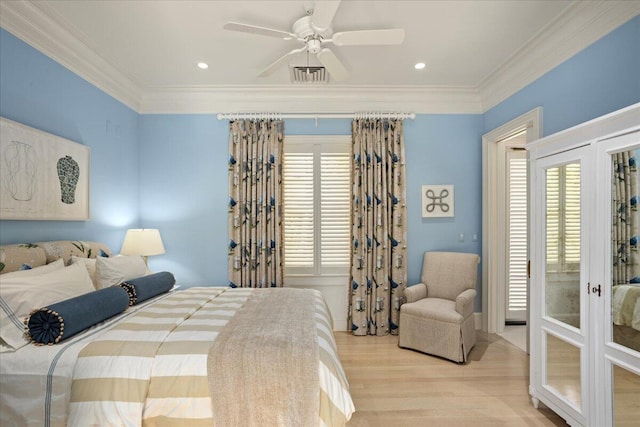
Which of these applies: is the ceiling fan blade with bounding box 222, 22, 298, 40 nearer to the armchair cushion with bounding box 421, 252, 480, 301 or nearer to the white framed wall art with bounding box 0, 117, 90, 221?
the white framed wall art with bounding box 0, 117, 90, 221

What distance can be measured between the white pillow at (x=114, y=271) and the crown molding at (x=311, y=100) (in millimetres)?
2091

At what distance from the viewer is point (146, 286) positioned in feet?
8.43

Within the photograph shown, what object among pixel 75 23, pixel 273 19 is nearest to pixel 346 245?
pixel 273 19

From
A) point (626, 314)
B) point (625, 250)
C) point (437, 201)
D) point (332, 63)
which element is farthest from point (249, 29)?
point (437, 201)

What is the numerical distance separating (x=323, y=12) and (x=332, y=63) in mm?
551

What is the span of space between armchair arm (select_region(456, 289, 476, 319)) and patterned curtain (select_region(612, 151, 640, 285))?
4.93 ft

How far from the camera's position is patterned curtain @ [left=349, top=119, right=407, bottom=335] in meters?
3.85

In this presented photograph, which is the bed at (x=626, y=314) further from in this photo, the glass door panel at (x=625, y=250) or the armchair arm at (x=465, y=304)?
the armchair arm at (x=465, y=304)

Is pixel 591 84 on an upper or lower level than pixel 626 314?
upper

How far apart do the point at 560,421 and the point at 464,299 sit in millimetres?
1160

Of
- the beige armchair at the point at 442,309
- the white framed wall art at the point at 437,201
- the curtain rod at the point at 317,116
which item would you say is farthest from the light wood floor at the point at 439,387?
the curtain rod at the point at 317,116

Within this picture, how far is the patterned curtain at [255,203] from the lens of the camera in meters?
3.87

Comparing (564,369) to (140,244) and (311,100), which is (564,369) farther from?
(140,244)

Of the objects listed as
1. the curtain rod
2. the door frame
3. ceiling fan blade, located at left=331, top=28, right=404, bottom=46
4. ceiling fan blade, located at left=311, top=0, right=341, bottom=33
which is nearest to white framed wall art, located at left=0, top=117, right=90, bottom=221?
the curtain rod
